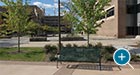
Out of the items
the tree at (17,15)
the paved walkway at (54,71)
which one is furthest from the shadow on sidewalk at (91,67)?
the tree at (17,15)

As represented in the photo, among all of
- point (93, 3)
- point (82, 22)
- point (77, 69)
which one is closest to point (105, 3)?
point (93, 3)

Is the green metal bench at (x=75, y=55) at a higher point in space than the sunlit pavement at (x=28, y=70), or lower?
higher

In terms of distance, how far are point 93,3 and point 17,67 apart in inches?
354

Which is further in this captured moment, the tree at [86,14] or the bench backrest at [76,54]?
the tree at [86,14]

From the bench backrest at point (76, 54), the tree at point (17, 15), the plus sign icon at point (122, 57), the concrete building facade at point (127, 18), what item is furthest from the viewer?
the concrete building facade at point (127, 18)

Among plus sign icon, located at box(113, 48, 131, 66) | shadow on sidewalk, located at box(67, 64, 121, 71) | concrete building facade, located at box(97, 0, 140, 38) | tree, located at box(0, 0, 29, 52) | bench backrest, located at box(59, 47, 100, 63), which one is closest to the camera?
plus sign icon, located at box(113, 48, 131, 66)

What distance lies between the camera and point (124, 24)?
175ft

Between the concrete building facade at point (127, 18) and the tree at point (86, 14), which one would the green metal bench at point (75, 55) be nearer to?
the tree at point (86, 14)

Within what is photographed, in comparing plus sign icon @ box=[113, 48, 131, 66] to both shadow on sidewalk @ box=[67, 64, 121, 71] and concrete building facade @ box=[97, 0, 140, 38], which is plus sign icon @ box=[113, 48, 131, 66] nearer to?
shadow on sidewalk @ box=[67, 64, 121, 71]

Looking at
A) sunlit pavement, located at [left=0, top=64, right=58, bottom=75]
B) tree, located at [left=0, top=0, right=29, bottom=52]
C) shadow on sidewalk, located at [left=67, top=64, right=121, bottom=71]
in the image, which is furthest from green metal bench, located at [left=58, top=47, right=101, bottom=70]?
tree, located at [left=0, top=0, right=29, bottom=52]

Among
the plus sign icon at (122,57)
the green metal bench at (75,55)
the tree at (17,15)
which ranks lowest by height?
the green metal bench at (75,55)

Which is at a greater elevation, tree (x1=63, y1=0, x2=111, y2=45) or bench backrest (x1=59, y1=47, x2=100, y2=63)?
tree (x1=63, y1=0, x2=111, y2=45)

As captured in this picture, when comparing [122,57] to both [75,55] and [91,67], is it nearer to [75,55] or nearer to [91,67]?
[91,67]

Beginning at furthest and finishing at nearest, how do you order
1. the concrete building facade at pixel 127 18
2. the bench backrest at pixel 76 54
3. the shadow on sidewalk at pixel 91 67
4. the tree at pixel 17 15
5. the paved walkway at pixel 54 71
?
the concrete building facade at pixel 127 18 < the tree at pixel 17 15 < the bench backrest at pixel 76 54 < the shadow on sidewalk at pixel 91 67 < the paved walkway at pixel 54 71
